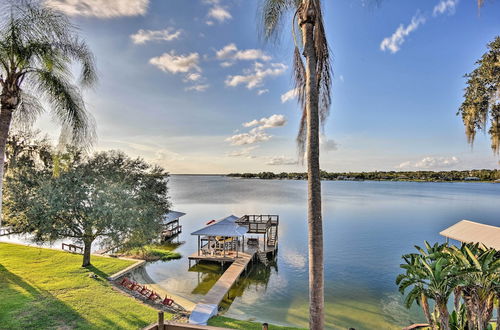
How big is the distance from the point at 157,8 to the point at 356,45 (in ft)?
34.5

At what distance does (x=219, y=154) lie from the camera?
6031cm

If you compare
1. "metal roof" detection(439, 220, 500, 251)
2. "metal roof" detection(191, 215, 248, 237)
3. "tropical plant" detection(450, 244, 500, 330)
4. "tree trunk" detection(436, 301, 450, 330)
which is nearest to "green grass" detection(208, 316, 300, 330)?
"tree trunk" detection(436, 301, 450, 330)

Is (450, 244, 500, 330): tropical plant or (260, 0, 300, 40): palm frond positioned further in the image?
(260, 0, 300, 40): palm frond

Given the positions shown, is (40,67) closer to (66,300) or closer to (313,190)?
(313,190)

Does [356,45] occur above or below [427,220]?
Answer: above

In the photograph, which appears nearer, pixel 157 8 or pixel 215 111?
pixel 157 8

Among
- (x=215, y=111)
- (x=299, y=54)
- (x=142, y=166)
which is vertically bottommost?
(x=142, y=166)

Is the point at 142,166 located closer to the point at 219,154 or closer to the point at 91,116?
the point at 91,116

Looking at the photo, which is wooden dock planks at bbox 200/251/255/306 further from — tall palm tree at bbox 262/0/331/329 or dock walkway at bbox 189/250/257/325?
tall palm tree at bbox 262/0/331/329

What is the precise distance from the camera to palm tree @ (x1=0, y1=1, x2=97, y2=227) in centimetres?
620

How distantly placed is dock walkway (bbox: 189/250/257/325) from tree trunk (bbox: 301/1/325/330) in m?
6.07

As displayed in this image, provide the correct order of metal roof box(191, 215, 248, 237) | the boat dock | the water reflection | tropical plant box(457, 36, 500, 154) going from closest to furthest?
tropical plant box(457, 36, 500, 154) < the boat dock < the water reflection < metal roof box(191, 215, 248, 237)

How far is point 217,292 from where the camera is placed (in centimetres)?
1322

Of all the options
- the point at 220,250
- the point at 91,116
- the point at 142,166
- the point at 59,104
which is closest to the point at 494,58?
Answer: the point at 91,116
